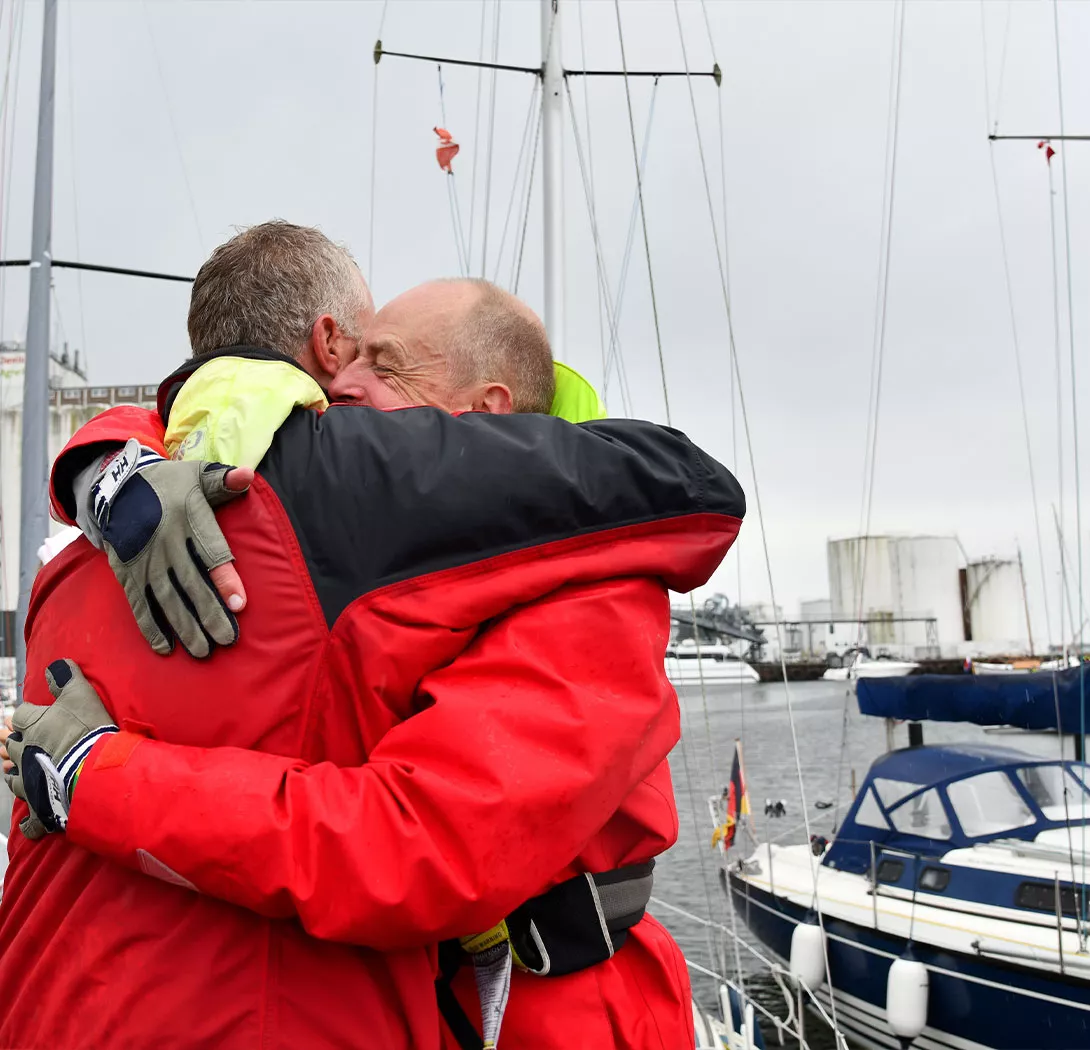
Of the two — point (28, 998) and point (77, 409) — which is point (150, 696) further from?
point (77, 409)

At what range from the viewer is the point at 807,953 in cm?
1062

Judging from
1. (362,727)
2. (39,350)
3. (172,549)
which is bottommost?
(362,727)

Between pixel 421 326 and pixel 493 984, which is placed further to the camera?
pixel 421 326

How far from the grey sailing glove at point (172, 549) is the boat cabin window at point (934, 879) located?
9873 mm

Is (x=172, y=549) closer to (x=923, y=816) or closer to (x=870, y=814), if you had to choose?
(x=923, y=816)

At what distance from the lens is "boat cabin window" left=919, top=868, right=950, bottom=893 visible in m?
9.72

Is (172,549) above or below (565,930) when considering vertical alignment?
above

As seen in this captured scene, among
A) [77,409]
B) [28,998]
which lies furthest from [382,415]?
[77,409]

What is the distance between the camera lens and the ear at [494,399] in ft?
5.85

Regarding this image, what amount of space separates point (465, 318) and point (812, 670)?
105m

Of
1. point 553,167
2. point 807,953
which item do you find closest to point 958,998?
point 807,953

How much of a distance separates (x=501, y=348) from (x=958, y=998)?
9.21 m

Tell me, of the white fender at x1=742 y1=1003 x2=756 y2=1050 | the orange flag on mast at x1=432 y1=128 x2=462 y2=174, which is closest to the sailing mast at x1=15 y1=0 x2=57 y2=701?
the orange flag on mast at x1=432 y1=128 x2=462 y2=174

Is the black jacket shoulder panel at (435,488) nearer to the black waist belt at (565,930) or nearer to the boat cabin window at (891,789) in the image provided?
the black waist belt at (565,930)
